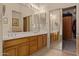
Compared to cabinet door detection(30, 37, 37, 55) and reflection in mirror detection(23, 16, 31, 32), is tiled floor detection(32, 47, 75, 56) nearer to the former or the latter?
cabinet door detection(30, 37, 37, 55)

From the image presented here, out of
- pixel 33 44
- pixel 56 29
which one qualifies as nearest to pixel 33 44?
pixel 33 44

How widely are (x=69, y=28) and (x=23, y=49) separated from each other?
2.34 feet

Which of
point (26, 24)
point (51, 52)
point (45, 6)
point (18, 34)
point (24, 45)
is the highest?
point (45, 6)

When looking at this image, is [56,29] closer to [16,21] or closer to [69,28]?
[69,28]

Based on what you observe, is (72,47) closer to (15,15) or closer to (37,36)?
(37,36)

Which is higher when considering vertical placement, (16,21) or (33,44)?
(16,21)

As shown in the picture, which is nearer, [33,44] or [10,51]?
[10,51]

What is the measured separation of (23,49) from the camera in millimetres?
1606

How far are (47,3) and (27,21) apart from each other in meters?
0.39

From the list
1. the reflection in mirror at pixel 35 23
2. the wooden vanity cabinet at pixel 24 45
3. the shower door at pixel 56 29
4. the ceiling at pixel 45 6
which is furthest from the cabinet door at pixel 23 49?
the ceiling at pixel 45 6

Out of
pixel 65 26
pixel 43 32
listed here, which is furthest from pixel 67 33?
pixel 43 32

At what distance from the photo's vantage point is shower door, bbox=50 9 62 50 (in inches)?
63.4

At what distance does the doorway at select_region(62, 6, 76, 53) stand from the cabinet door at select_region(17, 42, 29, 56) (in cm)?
55

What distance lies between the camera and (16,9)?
159 centimetres
